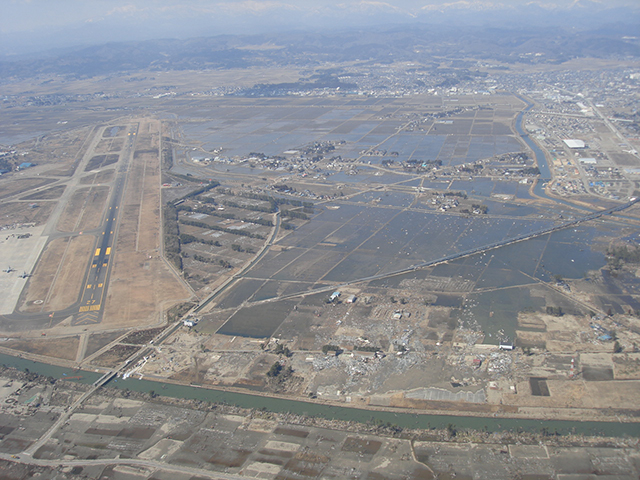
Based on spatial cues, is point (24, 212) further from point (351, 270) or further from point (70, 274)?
point (351, 270)

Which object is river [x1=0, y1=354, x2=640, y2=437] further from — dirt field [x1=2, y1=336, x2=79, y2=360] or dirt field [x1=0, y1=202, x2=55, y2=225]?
dirt field [x1=0, y1=202, x2=55, y2=225]

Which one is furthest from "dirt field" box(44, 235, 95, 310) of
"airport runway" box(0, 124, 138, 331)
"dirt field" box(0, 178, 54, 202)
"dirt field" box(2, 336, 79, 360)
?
"dirt field" box(0, 178, 54, 202)

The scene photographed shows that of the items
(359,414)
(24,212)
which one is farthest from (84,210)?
(359,414)

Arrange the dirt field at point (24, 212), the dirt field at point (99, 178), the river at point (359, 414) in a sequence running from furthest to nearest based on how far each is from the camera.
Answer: the dirt field at point (99, 178) < the dirt field at point (24, 212) < the river at point (359, 414)

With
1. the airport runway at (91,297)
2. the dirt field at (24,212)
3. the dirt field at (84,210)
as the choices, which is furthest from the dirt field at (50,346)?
the dirt field at (24,212)

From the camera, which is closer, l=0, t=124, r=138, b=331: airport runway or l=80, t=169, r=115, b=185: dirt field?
l=0, t=124, r=138, b=331: airport runway

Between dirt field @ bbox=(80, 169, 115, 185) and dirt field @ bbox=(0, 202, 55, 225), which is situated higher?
dirt field @ bbox=(80, 169, 115, 185)

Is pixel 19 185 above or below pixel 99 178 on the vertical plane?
below

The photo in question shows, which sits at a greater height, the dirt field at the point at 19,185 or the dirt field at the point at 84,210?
the dirt field at the point at 19,185

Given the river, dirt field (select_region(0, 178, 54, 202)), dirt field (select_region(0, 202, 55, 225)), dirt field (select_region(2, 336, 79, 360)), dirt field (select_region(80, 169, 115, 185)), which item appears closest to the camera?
the river

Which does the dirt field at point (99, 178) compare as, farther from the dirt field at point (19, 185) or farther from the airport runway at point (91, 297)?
the airport runway at point (91, 297)

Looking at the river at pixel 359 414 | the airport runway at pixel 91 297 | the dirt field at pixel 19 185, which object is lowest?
the river at pixel 359 414

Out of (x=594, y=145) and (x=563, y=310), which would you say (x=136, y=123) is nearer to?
(x=594, y=145)
